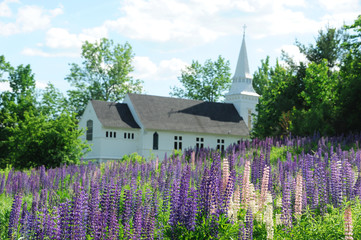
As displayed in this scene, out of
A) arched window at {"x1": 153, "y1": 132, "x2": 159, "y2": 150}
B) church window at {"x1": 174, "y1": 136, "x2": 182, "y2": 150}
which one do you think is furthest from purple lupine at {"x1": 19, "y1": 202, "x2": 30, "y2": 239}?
church window at {"x1": 174, "y1": 136, "x2": 182, "y2": 150}

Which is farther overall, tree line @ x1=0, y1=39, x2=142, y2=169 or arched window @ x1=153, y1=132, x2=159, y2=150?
arched window @ x1=153, y1=132, x2=159, y2=150

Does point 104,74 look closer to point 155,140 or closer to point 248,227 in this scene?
point 155,140

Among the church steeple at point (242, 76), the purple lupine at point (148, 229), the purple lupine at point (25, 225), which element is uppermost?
the church steeple at point (242, 76)

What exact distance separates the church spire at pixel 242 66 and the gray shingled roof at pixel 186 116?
17.0ft

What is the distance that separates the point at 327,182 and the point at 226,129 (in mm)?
46584

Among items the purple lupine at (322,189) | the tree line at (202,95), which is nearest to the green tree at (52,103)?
the tree line at (202,95)

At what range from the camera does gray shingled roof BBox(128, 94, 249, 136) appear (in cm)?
5300

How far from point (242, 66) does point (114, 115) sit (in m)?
21.5

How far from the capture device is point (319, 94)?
131 feet

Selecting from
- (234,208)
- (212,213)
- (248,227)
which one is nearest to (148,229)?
(212,213)

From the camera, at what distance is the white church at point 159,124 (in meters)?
49.9

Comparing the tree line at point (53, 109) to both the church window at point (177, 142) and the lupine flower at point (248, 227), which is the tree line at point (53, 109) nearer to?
the church window at point (177, 142)

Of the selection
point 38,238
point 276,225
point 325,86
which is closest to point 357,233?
point 276,225

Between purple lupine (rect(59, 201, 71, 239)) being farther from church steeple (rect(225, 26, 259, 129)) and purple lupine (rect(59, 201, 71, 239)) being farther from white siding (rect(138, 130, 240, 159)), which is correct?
church steeple (rect(225, 26, 259, 129))
